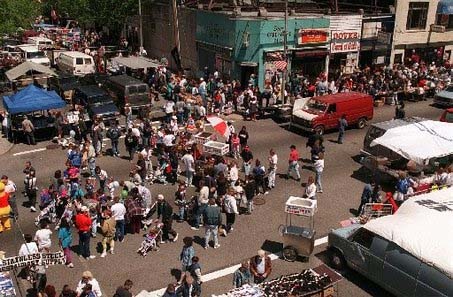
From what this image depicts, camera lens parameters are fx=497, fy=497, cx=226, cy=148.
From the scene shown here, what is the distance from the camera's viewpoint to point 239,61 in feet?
106

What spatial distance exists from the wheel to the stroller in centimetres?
401

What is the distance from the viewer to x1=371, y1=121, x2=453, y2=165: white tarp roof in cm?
1925

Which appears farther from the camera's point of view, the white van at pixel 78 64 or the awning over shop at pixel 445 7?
the awning over shop at pixel 445 7

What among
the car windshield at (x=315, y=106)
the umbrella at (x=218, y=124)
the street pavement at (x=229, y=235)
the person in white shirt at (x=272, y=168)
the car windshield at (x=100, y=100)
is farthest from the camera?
the car windshield at (x=100, y=100)

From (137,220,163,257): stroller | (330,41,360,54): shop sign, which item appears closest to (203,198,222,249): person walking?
(137,220,163,257): stroller

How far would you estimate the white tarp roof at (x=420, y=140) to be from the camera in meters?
19.2

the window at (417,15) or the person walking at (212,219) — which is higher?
the window at (417,15)

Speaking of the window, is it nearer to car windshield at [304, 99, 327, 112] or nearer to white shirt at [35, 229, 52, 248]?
car windshield at [304, 99, 327, 112]

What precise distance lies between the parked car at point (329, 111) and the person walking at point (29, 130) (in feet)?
44.2

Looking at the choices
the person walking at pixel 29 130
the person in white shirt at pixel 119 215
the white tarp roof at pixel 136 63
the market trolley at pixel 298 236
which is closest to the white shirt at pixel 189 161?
the person in white shirt at pixel 119 215

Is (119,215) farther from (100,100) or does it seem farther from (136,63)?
(136,63)

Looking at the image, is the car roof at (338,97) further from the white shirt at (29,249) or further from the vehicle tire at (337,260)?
the white shirt at (29,249)

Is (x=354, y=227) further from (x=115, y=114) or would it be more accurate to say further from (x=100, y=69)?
(x=100, y=69)

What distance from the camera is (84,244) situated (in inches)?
595
